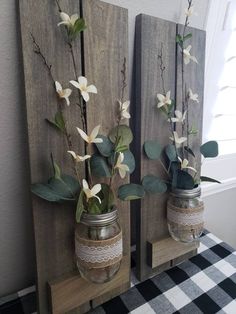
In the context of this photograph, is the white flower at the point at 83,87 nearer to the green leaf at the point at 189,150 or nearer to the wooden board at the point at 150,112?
the wooden board at the point at 150,112

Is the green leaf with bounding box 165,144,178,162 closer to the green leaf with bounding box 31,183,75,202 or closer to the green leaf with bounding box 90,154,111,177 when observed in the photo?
the green leaf with bounding box 90,154,111,177

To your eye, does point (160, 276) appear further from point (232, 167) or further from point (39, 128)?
point (232, 167)

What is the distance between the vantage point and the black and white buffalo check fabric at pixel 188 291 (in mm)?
630

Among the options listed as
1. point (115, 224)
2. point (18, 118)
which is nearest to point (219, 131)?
point (115, 224)

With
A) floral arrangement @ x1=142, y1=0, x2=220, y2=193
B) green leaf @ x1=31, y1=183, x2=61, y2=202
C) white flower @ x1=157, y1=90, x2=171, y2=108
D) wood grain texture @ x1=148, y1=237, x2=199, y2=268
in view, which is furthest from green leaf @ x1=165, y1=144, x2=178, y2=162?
green leaf @ x1=31, y1=183, x2=61, y2=202

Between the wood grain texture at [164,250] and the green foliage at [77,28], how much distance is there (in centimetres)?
60

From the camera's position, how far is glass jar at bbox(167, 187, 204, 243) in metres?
0.68

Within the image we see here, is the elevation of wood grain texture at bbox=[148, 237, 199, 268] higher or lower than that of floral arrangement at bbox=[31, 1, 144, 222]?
lower

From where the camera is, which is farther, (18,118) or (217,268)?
(217,268)

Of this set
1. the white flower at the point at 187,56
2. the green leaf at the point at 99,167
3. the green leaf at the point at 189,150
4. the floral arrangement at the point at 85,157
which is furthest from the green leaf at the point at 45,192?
the white flower at the point at 187,56

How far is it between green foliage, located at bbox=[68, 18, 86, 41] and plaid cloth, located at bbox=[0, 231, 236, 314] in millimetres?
686

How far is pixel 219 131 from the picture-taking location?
113cm

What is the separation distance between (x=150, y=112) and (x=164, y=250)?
1.41 feet

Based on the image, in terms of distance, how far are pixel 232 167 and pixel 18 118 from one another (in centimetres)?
105
